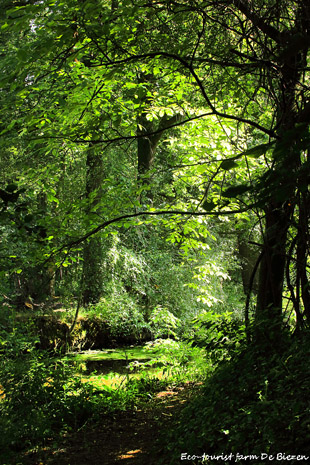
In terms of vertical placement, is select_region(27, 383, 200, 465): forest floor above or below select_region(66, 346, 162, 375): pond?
below

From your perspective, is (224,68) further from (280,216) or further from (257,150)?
(257,150)

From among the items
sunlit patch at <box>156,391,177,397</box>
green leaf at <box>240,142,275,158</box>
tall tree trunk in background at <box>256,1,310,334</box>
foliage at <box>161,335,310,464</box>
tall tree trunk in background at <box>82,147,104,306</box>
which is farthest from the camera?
tall tree trunk in background at <box>82,147,104,306</box>

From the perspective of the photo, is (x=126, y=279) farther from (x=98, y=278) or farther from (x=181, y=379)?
(x=181, y=379)

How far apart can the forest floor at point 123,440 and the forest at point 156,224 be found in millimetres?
25

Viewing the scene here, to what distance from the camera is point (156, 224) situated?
17.3 feet

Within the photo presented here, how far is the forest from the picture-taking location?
2545mm

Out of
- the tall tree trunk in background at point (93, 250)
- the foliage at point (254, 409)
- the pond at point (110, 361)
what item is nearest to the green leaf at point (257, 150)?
the foliage at point (254, 409)

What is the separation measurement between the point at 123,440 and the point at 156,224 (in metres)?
2.49

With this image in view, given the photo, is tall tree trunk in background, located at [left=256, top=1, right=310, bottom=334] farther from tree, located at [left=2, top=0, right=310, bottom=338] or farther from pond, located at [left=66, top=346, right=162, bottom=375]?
pond, located at [left=66, top=346, right=162, bottom=375]

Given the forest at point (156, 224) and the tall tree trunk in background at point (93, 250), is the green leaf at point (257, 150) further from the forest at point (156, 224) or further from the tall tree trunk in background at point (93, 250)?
the tall tree trunk in background at point (93, 250)

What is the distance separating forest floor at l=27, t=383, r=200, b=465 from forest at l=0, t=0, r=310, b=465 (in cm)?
2

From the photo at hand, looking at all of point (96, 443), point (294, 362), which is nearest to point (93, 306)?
point (96, 443)

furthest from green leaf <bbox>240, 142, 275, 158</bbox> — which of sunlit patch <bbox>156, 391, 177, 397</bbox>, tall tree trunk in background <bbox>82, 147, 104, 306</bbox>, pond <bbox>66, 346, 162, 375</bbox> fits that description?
tall tree trunk in background <bbox>82, 147, 104, 306</bbox>

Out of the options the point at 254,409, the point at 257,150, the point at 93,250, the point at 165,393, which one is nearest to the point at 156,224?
the point at 165,393
